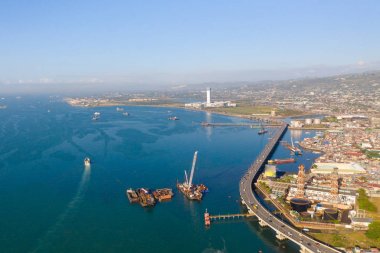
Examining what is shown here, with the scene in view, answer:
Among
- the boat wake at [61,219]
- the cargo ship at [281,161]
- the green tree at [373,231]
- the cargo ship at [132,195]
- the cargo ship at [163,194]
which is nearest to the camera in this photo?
the green tree at [373,231]

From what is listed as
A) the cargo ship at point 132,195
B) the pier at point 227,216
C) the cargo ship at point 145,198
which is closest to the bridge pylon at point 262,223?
the pier at point 227,216

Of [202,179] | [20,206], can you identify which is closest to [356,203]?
[202,179]

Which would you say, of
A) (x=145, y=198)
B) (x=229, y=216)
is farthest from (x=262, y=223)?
(x=145, y=198)

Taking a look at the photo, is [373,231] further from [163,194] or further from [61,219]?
[61,219]

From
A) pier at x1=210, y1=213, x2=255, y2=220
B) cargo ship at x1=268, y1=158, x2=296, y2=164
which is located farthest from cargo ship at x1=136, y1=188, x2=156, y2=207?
cargo ship at x1=268, y1=158, x2=296, y2=164

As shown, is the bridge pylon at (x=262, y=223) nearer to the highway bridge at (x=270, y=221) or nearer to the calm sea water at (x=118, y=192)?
the highway bridge at (x=270, y=221)

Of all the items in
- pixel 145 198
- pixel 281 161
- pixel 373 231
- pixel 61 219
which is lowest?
pixel 281 161

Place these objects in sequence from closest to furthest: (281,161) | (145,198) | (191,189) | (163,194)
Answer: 1. (145,198)
2. (163,194)
3. (191,189)
4. (281,161)

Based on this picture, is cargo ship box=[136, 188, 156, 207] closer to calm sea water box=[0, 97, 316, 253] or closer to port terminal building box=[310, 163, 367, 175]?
calm sea water box=[0, 97, 316, 253]
